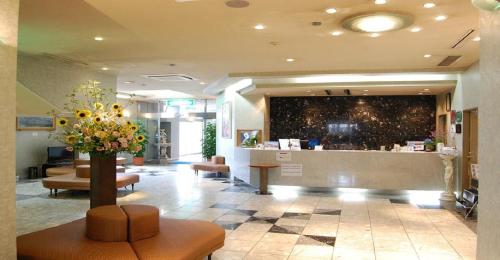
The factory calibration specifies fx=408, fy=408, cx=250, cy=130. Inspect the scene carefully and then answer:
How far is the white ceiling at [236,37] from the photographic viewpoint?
18.3 feet

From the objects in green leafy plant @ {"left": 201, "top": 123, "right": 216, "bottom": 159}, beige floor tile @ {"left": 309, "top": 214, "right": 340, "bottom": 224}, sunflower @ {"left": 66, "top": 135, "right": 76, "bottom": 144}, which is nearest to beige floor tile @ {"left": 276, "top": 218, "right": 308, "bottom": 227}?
beige floor tile @ {"left": 309, "top": 214, "right": 340, "bottom": 224}

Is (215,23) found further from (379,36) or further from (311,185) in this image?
(311,185)

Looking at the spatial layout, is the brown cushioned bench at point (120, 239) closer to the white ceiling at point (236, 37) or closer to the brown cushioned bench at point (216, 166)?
the white ceiling at point (236, 37)

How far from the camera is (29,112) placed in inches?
193

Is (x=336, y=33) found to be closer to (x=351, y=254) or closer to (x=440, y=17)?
(x=440, y=17)

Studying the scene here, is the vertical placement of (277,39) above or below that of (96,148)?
above

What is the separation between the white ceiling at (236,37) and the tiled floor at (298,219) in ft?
10.6

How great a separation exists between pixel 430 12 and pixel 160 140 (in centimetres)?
1658

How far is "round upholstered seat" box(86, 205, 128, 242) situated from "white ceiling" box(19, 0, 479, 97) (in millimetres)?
2786

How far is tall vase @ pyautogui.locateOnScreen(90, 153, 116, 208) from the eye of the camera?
4.67 metres

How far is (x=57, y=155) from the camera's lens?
Answer: 1324 cm

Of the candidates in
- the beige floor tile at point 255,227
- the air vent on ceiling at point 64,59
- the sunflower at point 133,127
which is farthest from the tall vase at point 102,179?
the air vent on ceiling at point 64,59

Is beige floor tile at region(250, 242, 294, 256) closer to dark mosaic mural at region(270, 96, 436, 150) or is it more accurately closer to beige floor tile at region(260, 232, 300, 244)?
beige floor tile at region(260, 232, 300, 244)

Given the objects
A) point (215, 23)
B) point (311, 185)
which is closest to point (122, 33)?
point (215, 23)
